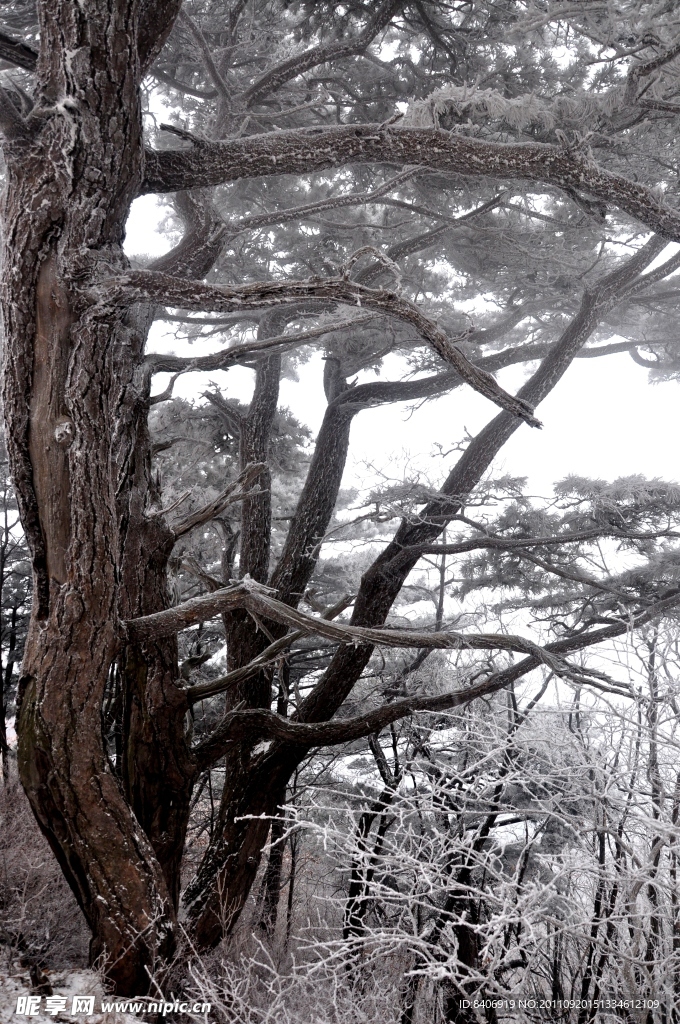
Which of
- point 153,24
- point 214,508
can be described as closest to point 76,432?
point 214,508

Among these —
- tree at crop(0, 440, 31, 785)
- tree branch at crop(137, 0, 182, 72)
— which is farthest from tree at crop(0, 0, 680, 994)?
tree at crop(0, 440, 31, 785)

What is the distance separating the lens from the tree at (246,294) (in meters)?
3.16

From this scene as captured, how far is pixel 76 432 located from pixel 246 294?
107cm

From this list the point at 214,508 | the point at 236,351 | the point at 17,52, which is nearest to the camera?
the point at 17,52

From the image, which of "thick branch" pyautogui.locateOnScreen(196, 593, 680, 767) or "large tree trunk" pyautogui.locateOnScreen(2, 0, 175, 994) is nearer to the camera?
"large tree trunk" pyautogui.locateOnScreen(2, 0, 175, 994)

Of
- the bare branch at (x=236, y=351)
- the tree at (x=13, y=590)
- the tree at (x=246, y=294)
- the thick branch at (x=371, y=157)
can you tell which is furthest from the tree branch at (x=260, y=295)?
the tree at (x=13, y=590)

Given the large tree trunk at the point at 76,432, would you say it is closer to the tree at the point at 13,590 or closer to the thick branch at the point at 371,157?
the thick branch at the point at 371,157

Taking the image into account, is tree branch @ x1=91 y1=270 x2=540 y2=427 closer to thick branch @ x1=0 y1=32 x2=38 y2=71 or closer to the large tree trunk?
the large tree trunk

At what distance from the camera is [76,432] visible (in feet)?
10.8

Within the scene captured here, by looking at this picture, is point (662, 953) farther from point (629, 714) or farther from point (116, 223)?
point (116, 223)

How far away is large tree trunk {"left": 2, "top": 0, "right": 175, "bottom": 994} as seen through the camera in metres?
3.05

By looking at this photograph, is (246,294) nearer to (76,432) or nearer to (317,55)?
(76,432)

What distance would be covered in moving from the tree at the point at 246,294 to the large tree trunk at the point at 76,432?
0.04 ft

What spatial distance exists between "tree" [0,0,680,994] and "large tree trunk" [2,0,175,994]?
0.01 m
